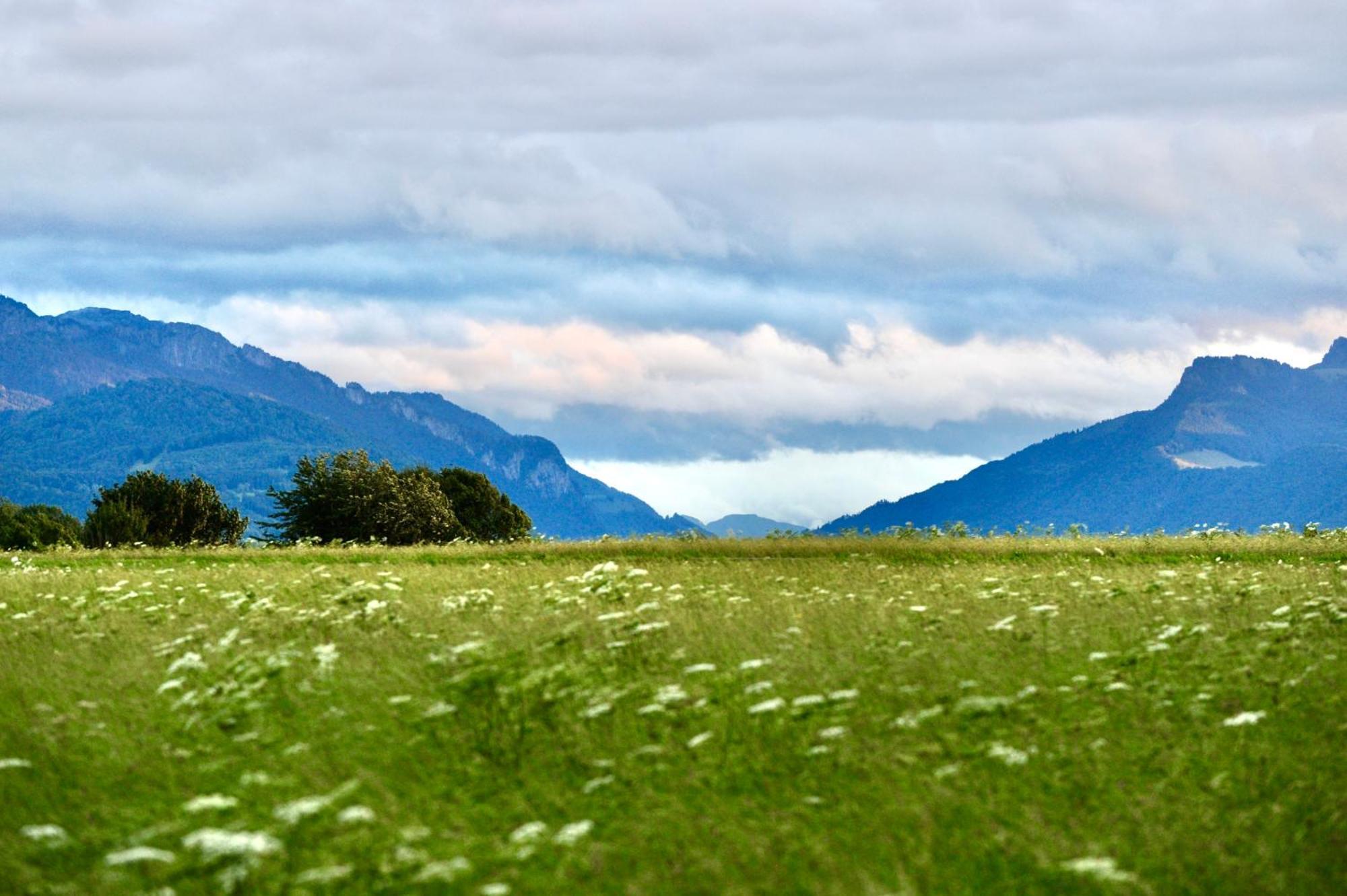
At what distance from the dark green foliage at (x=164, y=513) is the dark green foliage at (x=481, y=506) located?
51.2 feet

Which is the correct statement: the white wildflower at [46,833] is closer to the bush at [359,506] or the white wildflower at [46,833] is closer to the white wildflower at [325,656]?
the white wildflower at [325,656]

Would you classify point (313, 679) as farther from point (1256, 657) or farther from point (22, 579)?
point (22, 579)

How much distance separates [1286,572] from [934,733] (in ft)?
47.8

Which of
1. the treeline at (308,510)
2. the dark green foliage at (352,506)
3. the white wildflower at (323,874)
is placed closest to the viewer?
the white wildflower at (323,874)

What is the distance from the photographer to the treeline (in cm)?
6431

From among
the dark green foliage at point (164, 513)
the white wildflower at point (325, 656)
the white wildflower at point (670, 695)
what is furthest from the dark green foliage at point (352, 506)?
the white wildflower at point (670, 695)

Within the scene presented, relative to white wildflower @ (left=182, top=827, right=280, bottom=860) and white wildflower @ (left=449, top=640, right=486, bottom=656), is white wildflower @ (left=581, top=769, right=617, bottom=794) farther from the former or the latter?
white wildflower @ (left=182, top=827, right=280, bottom=860)

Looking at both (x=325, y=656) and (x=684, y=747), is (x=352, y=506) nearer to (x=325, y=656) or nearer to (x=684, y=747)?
(x=325, y=656)

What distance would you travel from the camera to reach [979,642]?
14297 mm

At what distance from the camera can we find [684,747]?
11.2m

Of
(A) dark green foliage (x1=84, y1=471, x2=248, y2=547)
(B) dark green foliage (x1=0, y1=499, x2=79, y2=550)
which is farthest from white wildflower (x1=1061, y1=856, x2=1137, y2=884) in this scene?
(B) dark green foliage (x1=0, y1=499, x2=79, y2=550)

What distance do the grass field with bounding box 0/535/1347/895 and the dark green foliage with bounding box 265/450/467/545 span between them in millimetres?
47090

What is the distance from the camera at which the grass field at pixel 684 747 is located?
9.15 meters

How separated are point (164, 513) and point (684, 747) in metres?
66.6
